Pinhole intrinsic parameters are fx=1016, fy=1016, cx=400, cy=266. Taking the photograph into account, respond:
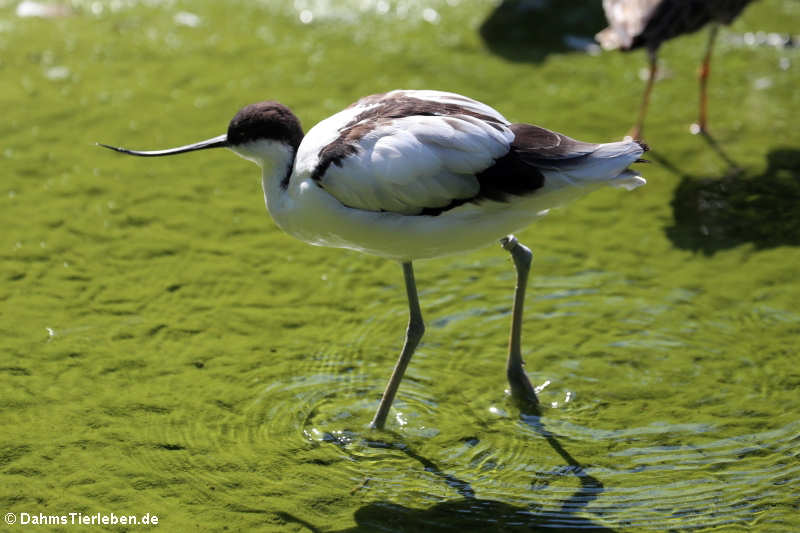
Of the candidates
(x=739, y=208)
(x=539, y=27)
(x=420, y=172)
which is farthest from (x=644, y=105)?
(x=420, y=172)

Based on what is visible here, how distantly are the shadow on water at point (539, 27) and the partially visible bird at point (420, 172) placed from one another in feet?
13.7

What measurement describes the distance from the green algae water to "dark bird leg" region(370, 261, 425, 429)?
9 centimetres

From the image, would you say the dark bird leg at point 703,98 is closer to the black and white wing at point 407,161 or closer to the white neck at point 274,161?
the black and white wing at point 407,161

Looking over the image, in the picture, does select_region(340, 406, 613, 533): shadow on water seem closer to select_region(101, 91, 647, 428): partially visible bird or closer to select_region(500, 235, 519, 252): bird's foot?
select_region(101, 91, 647, 428): partially visible bird

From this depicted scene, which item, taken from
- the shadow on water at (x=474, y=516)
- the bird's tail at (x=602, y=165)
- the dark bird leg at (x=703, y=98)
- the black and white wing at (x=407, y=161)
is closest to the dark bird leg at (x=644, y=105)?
the dark bird leg at (x=703, y=98)

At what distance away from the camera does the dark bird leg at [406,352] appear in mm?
4637

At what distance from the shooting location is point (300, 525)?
408 cm

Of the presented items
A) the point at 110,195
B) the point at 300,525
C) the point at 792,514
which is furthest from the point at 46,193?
the point at 792,514

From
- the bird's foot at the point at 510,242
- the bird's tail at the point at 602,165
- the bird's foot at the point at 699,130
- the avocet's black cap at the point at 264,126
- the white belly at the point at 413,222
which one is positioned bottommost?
the bird's foot at the point at 510,242

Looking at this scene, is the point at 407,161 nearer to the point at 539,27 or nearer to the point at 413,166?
the point at 413,166

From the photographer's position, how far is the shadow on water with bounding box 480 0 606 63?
859cm

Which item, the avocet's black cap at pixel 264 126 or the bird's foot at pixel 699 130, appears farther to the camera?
the bird's foot at pixel 699 130

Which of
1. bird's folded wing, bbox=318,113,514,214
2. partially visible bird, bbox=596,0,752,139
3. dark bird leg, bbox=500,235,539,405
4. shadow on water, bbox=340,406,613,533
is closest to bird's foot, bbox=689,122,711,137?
partially visible bird, bbox=596,0,752,139

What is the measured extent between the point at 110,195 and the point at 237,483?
9.37 ft
